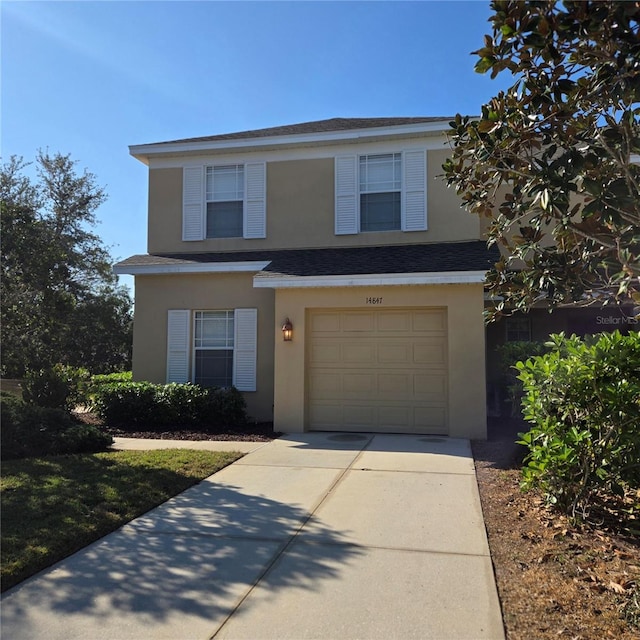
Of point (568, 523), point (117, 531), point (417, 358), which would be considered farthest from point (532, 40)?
point (417, 358)

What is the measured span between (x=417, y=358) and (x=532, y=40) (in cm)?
741

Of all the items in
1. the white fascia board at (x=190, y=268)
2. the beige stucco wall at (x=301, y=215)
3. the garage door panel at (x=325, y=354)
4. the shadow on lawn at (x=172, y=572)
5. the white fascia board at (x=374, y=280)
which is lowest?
the shadow on lawn at (x=172, y=572)

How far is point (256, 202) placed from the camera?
12.7 metres

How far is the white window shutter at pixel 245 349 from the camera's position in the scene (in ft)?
39.4

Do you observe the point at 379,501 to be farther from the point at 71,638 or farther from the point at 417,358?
the point at 417,358

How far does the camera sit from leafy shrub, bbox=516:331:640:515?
4.98m

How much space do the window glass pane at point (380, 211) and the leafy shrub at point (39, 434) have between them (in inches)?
281

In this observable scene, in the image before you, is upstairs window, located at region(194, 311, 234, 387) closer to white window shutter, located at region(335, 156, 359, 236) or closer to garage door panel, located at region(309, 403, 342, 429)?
garage door panel, located at region(309, 403, 342, 429)

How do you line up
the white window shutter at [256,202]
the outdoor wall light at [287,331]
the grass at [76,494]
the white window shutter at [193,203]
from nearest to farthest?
the grass at [76,494] < the outdoor wall light at [287,331] < the white window shutter at [256,202] < the white window shutter at [193,203]

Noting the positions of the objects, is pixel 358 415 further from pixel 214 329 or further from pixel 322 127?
pixel 322 127

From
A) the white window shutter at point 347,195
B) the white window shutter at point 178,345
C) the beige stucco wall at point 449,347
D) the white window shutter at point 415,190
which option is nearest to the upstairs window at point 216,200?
the white window shutter at point 178,345

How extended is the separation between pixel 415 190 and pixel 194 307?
18.7 ft

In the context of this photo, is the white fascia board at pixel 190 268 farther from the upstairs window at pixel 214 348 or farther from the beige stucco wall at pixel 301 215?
the upstairs window at pixel 214 348

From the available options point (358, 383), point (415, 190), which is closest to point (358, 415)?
point (358, 383)
